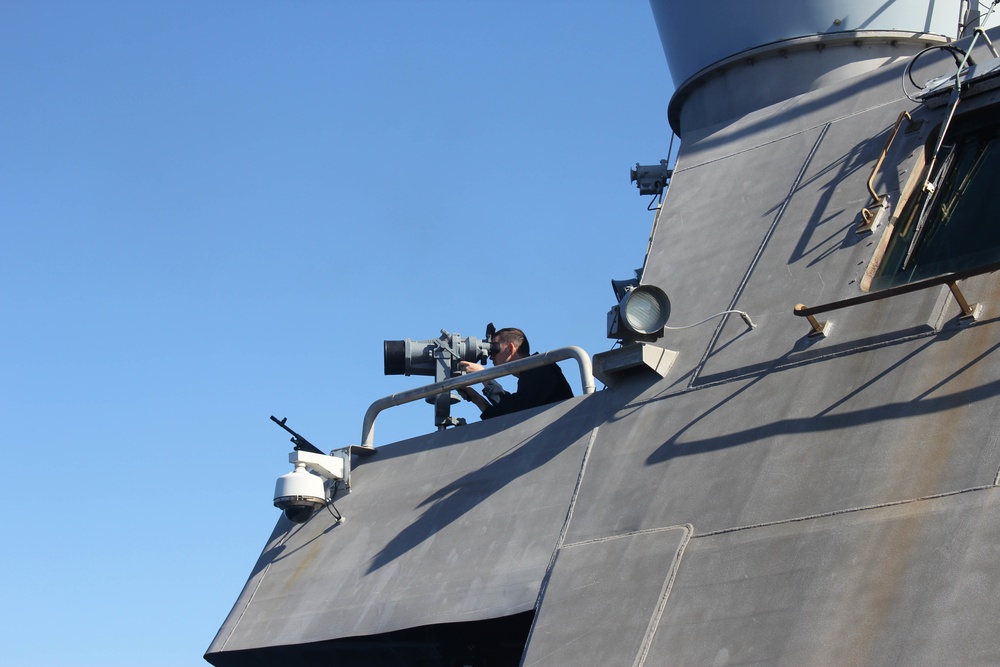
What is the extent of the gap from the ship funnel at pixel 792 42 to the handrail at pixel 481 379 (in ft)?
8.63

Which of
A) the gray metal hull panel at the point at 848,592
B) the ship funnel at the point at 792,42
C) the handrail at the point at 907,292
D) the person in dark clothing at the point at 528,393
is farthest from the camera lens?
the ship funnel at the point at 792,42

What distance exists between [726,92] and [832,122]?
1714mm

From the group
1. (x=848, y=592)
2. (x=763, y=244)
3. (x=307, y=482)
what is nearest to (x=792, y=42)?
(x=763, y=244)

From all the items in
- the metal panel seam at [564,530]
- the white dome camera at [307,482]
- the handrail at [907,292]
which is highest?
the white dome camera at [307,482]

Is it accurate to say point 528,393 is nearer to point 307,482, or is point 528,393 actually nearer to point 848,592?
point 307,482

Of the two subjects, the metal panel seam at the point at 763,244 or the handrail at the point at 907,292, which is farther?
the metal panel seam at the point at 763,244

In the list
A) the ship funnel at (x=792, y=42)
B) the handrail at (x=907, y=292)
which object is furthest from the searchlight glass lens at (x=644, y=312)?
the ship funnel at (x=792, y=42)

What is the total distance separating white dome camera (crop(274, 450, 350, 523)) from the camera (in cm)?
847

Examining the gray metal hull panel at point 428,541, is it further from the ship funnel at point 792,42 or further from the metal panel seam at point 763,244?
Result: the ship funnel at point 792,42

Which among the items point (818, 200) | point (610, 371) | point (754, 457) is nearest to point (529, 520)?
point (610, 371)

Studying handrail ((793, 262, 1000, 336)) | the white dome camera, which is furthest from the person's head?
handrail ((793, 262, 1000, 336))

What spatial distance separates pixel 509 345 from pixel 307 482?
5.87 ft

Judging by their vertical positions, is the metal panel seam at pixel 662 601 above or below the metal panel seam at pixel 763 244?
below

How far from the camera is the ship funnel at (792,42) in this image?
29.9 ft
